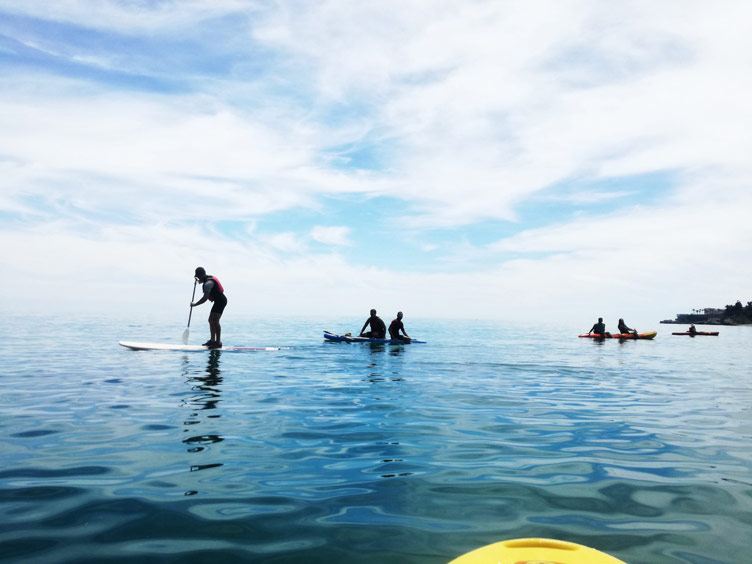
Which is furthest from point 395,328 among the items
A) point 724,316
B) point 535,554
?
point 724,316

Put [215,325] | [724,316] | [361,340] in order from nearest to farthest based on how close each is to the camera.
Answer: [215,325], [361,340], [724,316]

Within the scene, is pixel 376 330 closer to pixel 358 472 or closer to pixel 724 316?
pixel 358 472

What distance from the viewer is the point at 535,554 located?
3.05 metres

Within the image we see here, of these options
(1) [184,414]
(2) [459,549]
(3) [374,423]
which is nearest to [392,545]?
(2) [459,549]

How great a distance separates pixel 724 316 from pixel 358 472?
148155 mm

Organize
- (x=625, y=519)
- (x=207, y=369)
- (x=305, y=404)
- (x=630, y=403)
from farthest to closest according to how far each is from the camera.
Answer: (x=207, y=369) < (x=630, y=403) < (x=305, y=404) < (x=625, y=519)

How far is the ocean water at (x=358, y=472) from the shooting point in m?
3.82

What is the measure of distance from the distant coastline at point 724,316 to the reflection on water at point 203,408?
13632cm

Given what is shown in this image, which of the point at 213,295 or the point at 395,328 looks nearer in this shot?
the point at 213,295

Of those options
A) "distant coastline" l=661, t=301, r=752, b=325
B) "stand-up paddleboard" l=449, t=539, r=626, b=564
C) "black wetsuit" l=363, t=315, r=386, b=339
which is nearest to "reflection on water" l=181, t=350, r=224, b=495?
"stand-up paddleboard" l=449, t=539, r=626, b=564

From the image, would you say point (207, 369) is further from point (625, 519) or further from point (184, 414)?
point (625, 519)

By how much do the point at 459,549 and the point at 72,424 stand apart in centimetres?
662

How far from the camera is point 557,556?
304 cm

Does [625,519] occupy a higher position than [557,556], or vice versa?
[557,556]
